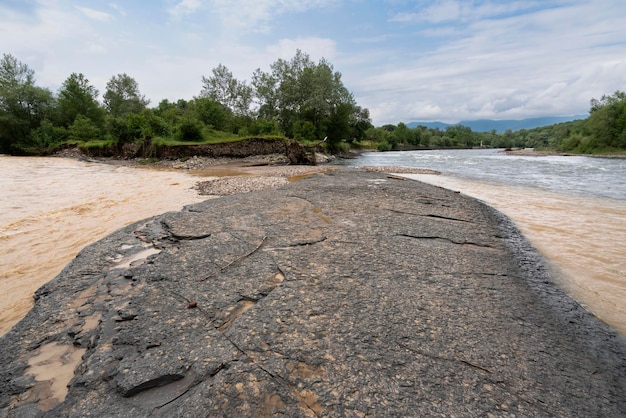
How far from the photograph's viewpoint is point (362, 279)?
12.7ft

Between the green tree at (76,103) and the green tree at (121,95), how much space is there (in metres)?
7.97

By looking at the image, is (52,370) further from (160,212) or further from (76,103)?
(76,103)

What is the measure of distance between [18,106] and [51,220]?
176ft

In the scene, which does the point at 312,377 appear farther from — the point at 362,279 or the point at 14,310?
the point at 14,310

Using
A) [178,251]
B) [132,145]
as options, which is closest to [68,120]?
[132,145]

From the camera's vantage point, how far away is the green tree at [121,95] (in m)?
58.3

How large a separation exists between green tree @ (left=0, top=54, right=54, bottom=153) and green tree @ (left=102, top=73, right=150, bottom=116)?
39.1 ft

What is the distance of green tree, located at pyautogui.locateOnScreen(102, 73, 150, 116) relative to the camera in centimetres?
5834

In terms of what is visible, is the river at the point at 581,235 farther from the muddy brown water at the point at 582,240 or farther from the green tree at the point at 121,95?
the green tree at the point at 121,95

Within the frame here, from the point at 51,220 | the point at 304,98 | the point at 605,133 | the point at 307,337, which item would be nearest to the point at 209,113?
the point at 304,98

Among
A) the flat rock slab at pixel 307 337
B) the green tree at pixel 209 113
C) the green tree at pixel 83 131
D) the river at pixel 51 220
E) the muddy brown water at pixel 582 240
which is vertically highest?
the green tree at pixel 209 113

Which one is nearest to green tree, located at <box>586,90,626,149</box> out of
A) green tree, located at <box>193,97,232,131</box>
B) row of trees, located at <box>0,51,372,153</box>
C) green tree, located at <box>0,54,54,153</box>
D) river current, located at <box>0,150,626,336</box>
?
row of trees, located at <box>0,51,372,153</box>

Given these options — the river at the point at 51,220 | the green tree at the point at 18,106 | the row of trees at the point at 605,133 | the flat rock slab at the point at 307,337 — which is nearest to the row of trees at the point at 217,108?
the green tree at the point at 18,106

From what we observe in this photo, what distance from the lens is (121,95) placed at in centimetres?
6038
